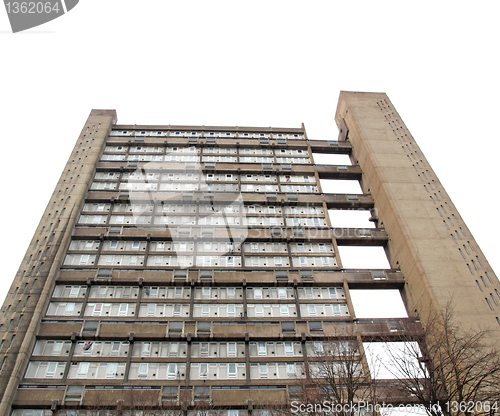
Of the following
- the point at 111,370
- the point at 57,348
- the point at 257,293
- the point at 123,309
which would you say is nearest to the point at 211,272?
the point at 257,293

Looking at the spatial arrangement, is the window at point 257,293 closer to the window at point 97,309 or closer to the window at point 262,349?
the window at point 262,349

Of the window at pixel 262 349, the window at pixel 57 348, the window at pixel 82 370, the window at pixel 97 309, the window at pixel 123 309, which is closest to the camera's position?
the window at pixel 82 370

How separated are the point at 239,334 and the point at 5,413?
18.7m

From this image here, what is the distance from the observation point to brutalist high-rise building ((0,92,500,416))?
33750 millimetres

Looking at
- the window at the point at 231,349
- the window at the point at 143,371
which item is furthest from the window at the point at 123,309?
the window at the point at 231,349

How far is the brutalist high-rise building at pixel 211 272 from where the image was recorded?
1329 inches

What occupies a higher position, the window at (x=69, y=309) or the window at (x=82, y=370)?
the window at (x=69, y=309)

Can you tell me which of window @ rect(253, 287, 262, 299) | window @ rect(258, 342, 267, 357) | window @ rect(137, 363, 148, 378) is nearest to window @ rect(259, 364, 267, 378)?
window @ rect(258, 342, 267, 357)

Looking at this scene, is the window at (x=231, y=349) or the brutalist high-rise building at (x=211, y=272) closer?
the brutalist high-rise building at (x=211, y=272)

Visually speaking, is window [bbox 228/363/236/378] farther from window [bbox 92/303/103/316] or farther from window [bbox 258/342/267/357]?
window [bbox 92/303/103/316]

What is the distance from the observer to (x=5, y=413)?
30562 mm

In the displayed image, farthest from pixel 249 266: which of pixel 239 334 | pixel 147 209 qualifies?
pixel 147 209

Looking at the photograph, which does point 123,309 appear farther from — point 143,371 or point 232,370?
point 232,370

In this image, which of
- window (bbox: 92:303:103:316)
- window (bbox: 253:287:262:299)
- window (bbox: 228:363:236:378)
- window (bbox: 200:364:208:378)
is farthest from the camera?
window (bbox: 253:287:262:299)
